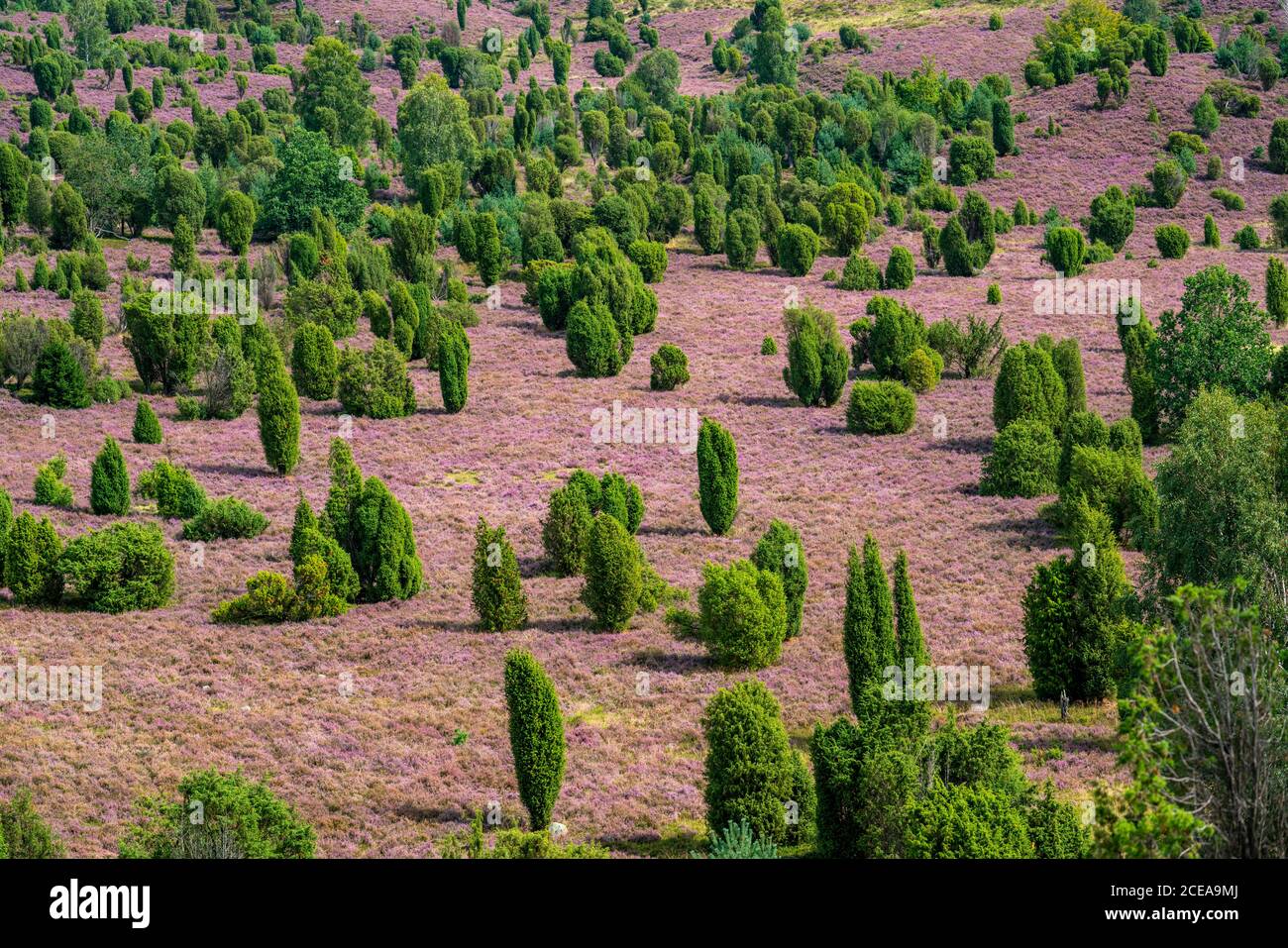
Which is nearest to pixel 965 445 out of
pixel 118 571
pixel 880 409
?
pixel 880 409

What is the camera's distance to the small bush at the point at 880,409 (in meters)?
44.3

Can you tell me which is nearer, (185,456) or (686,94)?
(185,456)

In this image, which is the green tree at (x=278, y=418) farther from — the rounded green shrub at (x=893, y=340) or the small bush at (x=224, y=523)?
the rounded green shrub at (x=893, y=340)

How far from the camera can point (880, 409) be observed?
44.4 m

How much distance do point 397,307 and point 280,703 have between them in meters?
29.4

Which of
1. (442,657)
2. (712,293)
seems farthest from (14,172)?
(442,657)

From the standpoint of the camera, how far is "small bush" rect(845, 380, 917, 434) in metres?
44.3

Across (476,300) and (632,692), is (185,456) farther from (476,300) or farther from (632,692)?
(476,300)

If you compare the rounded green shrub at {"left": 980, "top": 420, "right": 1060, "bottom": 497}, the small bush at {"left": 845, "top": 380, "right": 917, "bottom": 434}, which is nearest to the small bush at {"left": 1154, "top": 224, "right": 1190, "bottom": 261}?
the small bush at {"left": 845, "top": 380, "right": 917, "bottom": 434}

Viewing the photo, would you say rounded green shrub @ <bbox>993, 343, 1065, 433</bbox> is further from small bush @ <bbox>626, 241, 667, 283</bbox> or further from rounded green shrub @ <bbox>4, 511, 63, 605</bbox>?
small bush @ <bbox>626, 241, 667, 283</bbox>

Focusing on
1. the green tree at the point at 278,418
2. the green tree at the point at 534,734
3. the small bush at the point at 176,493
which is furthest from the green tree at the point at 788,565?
the green tree at the point at 278,418

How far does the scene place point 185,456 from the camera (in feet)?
134

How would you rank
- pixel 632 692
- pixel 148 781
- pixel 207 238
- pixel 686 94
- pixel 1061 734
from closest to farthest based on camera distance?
pixel 148 781
pixel 1061 734
pixel 632 692
pixel 207 238
pixel 686 94

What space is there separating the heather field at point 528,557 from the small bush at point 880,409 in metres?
0.57
